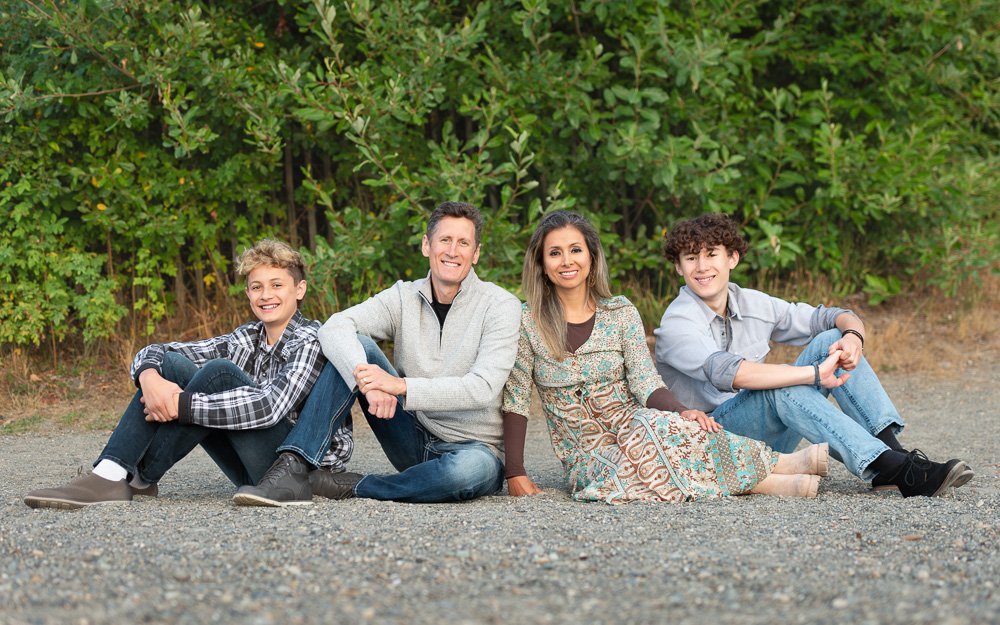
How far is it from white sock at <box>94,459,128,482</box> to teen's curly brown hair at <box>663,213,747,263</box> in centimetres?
239

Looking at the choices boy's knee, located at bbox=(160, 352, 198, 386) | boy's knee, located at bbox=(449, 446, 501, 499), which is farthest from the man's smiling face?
boy's knee, located at bbox=(160, 352, 198, 386)

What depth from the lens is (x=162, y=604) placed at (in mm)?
2547

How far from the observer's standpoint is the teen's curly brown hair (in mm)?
4480

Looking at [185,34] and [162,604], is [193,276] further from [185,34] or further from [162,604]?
[162,604]

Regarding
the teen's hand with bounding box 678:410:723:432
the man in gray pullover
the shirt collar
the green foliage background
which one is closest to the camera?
the man in gray pullover

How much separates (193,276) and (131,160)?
43.9 inches

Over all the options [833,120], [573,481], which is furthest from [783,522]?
[833,120]

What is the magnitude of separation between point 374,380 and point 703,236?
152 centimetres

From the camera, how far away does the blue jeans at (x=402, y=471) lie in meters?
4.12

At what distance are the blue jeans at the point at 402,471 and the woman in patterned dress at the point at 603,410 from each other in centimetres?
17

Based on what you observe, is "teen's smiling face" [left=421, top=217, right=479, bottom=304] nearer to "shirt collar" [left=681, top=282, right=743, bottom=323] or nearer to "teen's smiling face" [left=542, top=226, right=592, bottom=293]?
"teen's smiling face" [left=542, top=226, right=592, bottom=293]

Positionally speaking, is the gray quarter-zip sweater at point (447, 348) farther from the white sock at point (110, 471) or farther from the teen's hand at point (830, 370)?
the teen's hand at point (830, 370)

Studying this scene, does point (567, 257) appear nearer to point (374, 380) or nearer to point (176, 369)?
point (374, 380)

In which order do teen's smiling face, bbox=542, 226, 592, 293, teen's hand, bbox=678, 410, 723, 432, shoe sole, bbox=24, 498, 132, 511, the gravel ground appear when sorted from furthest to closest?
1. teen's smiling face, bbox=542, 226, 592, 293
2. teen's hand, bbox=678, 410, 723, 432
3. shoe sole, bbox=24, 498, 132, 511
4. the gravel ground
